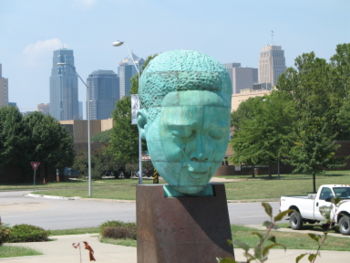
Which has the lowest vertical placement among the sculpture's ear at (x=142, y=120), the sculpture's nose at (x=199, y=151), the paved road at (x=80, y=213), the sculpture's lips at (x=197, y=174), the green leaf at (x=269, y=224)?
the paved road at (x=80, y=213)

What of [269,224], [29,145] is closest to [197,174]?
[269,224]

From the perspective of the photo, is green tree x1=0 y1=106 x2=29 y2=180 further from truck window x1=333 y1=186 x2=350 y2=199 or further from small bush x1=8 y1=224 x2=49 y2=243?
truck window x1=333 y1=186 x2=350 y2=199

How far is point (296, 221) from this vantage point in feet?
72.0

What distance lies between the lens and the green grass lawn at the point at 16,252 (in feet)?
50.5

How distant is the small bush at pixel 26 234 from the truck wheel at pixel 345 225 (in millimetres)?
8645

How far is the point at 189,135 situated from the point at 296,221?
12614 millimetres

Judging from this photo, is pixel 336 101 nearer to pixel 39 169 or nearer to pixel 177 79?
pixel 39 169

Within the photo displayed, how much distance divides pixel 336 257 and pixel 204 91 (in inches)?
250

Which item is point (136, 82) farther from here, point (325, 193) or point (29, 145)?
point (325, 193)

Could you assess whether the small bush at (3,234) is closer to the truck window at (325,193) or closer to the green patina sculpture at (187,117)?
the green patina sculpture at (187,117)

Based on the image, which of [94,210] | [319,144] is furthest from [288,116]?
[94,210]

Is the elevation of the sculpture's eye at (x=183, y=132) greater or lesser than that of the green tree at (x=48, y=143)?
lesser

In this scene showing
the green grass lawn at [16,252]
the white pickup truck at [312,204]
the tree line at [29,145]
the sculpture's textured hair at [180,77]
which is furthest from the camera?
the tree line at [29,145]

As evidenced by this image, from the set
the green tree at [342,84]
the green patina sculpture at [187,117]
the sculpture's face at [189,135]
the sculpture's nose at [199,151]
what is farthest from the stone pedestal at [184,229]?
the green tree at [342,84]
